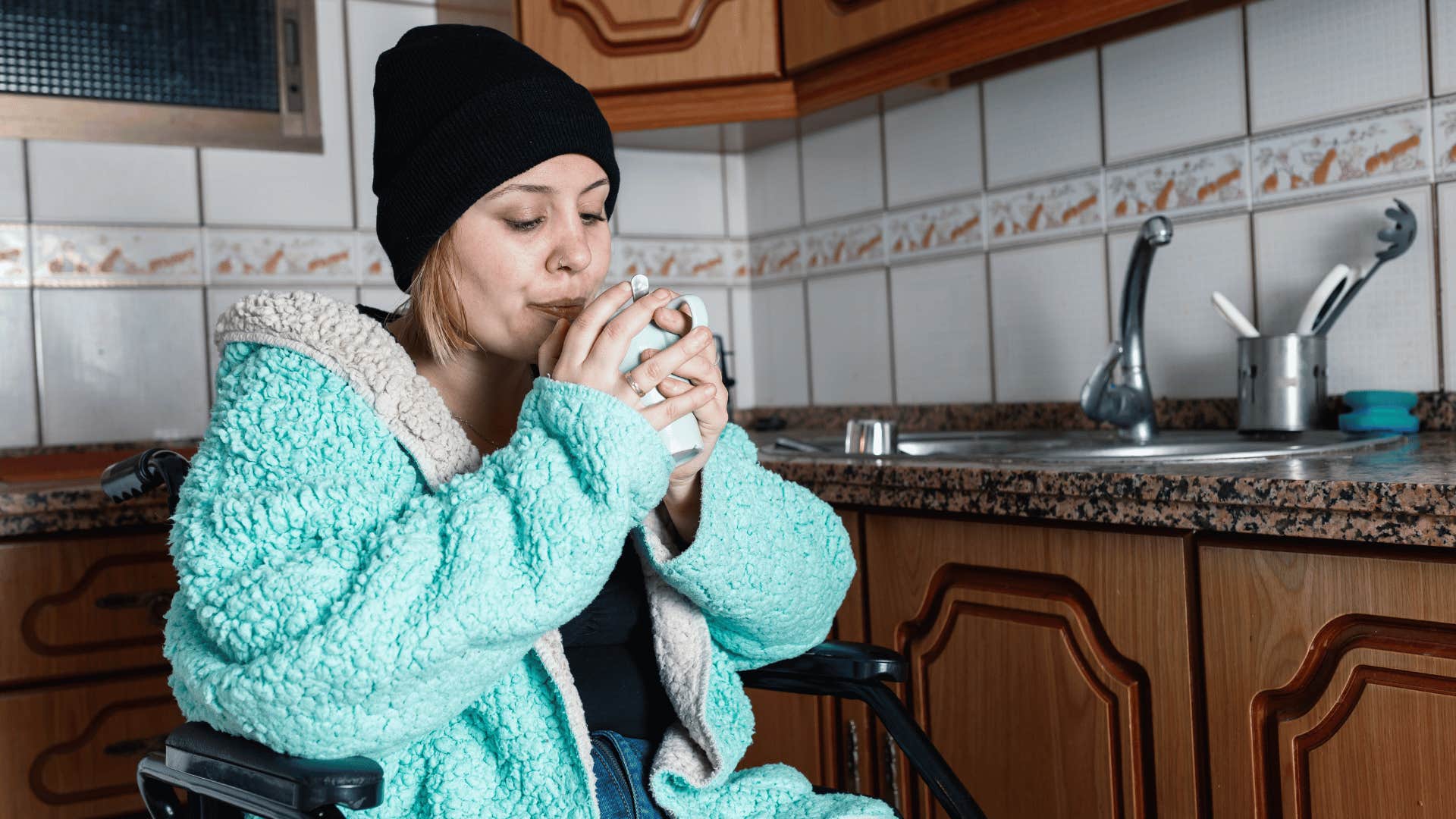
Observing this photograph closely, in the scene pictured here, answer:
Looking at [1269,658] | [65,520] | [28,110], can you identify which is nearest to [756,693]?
[1269,658]

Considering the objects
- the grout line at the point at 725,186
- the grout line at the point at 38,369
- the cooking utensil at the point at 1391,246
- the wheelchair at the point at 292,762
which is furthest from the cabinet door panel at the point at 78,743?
the cooking utensil at the point at 1391,246

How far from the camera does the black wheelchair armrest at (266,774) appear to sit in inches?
27.6

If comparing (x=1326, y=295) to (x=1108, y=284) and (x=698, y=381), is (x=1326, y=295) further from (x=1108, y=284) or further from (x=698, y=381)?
(x=698, y=381)

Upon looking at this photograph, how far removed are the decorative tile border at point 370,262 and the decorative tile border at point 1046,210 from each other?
108 centimetres

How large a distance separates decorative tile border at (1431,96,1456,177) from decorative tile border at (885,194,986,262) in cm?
67

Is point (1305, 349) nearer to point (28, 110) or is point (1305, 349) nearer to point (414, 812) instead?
point (414, 812)

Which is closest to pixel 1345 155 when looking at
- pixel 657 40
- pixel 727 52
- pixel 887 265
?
pixel 887 265

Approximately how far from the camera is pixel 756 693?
1.68m

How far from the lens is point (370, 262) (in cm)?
217

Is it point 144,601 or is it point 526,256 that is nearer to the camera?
point 526,256

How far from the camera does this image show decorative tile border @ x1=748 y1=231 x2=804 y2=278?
2303 millimetres

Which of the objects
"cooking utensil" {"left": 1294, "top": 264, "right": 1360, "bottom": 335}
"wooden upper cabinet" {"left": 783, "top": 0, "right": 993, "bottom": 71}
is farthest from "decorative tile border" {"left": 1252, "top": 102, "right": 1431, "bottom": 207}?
"wooden upper cabinet" {"left": 783, "top": 0, "right": 993, "bottom": 71}

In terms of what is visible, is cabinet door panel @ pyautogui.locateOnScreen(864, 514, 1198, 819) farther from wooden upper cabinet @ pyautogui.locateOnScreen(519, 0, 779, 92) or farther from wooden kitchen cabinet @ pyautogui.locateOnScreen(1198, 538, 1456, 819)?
wooden upper cabinet @ pyautogui.locateOnScreen(519, 0, 779, 92)

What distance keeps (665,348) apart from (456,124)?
0.25 meters
